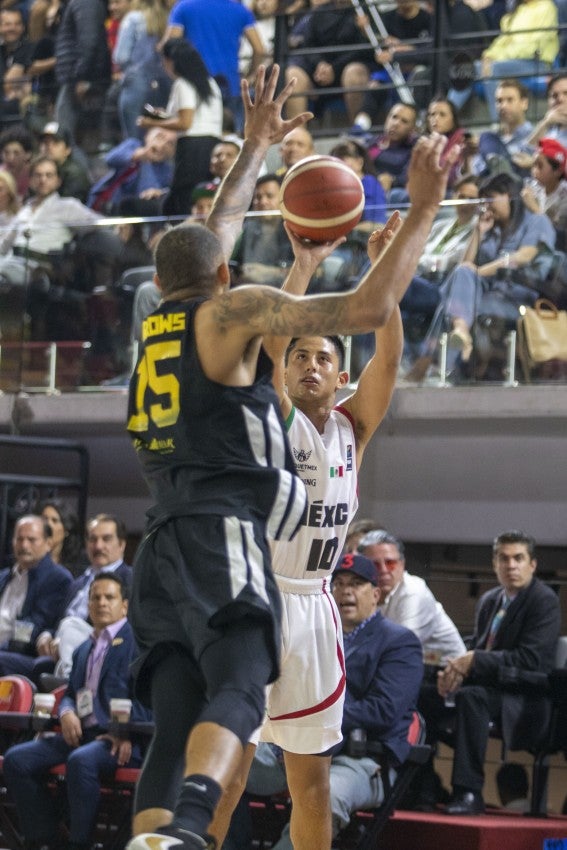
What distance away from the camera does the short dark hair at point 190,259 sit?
4.25m

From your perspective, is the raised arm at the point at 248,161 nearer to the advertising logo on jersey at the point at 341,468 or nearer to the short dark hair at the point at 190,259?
the short dark hair at the point at 190,259

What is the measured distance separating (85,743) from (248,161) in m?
3.69

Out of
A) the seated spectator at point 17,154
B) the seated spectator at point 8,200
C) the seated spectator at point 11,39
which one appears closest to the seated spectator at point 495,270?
the seated spectator at point 8,200

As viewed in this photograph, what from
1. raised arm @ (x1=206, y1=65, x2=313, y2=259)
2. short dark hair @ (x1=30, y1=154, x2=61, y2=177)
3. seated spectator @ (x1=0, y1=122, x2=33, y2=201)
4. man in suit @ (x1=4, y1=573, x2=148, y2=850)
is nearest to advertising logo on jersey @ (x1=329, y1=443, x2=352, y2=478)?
raised arm @ (x1=206, y1=65, x2=313, y2=259)

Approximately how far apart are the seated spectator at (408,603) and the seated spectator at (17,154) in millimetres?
6338

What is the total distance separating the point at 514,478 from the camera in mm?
10555

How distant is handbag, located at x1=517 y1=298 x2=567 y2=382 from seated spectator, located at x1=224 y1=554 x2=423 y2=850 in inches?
93.0

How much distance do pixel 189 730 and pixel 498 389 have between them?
19.5 feet

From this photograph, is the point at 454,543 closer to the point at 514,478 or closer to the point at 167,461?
the point at 514,478

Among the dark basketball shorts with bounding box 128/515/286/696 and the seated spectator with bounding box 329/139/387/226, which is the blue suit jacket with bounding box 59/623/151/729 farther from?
the dark basketball shorts with bounding box 128/515/286/696

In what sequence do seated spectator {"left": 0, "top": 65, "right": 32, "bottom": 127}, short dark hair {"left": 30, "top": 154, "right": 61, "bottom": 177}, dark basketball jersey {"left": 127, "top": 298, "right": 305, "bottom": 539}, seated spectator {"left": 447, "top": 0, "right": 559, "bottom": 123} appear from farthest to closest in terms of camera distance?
seated spectator {"left": 0, "top": 65, "right": 32, "bottom": 127}, short dark hair {"left": 30, "top": 154, "right": 61, "bottom": 177}, seated spectator {"left": 447, "top": 0, "right": 559, "bottom": 123}, dark basketball jersey {"left": 127, "top": 298, "right": 305, "bottom": 539}

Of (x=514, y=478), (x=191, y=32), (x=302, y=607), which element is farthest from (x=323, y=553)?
(x=191, y=32)

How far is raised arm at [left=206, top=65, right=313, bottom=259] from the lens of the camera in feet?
16.1

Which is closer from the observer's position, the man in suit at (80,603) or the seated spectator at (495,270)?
the man in suit at (80,603)
